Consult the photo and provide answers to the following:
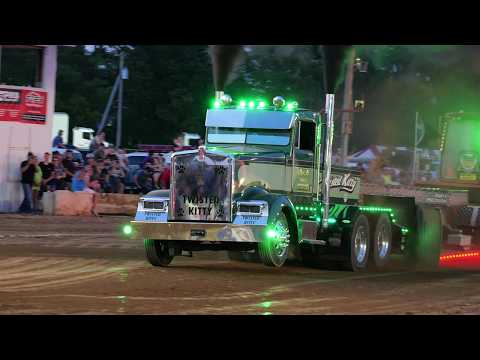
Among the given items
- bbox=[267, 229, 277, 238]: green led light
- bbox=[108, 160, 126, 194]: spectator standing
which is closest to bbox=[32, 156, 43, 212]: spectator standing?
bbox=[108, 160, 126, 194]: spectator standing

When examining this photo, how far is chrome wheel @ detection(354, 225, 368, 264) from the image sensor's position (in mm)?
16958

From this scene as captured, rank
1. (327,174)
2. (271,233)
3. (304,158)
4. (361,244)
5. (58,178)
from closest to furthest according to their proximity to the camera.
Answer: (271,233)
(304,158)
(327,174)
(361,244)
(58,178)

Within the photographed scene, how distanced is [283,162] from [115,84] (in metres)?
35.3

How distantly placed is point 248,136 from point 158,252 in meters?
2.38

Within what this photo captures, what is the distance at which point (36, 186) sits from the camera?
26.7 m

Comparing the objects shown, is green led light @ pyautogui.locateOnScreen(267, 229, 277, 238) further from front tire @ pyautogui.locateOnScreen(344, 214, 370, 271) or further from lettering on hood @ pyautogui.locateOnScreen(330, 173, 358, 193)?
lettering on hood @ pyautogui.locateOnScreen(330, 173, 358, 193)

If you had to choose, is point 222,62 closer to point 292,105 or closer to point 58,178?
point 292,105

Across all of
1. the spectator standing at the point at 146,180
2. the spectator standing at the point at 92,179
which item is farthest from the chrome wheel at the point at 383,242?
the spectator standing at the point at 146,180

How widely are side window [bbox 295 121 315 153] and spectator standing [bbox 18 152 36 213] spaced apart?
39.4 ft

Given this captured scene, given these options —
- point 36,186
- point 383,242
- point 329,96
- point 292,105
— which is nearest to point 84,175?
point 36,186

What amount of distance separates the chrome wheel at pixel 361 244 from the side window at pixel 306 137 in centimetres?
174

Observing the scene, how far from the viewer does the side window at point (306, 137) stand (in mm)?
16166

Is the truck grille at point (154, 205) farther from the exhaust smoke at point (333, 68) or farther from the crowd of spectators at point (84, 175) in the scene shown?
the crowd of spectators at point (84, 175)
